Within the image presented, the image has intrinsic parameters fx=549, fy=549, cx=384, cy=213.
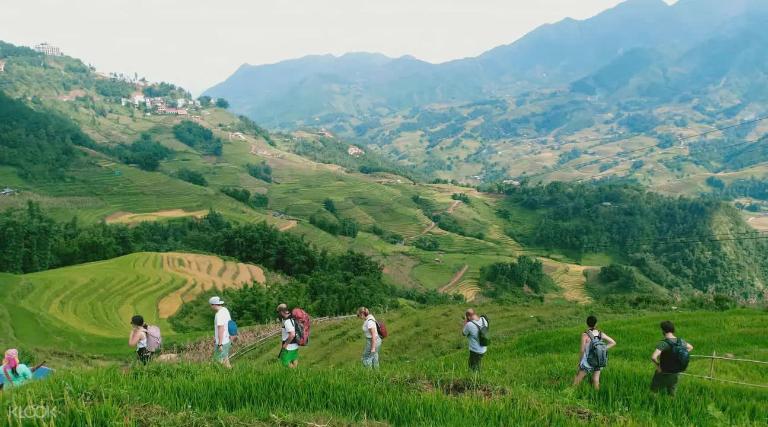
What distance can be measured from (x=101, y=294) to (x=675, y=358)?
43914mm

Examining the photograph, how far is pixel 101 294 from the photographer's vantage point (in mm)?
43188

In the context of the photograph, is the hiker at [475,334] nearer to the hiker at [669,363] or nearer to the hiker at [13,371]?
the hiker at [669,363]

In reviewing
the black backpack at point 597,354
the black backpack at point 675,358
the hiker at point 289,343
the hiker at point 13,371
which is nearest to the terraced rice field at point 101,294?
the hiker at point 13,371

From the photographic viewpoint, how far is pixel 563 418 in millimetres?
6902

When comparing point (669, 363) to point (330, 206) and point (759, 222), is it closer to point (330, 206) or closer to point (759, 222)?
point (330, 206)

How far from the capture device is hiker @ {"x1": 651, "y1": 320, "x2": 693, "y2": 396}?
28.4 feet

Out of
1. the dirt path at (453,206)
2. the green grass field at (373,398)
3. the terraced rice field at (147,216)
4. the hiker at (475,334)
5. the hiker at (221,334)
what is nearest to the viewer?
the green grass field at (373,398)

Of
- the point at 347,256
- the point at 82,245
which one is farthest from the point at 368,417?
the point at 82,245

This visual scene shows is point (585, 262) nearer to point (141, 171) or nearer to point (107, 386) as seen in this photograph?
point (141, 171)

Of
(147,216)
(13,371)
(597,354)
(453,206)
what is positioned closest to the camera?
(597,354)

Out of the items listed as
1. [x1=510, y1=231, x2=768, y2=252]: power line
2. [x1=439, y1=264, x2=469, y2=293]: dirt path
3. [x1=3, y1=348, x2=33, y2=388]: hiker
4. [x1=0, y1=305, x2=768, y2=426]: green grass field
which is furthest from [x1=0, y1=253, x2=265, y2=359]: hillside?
[x1=510, y1=231, x2=768, y2=252]: power line

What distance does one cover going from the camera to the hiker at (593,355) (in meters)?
9.30

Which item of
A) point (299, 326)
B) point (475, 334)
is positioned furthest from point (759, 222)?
point (299, 326)

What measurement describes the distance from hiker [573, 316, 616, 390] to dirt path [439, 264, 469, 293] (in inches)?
2679
